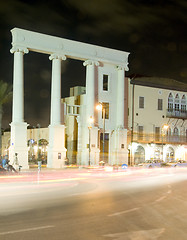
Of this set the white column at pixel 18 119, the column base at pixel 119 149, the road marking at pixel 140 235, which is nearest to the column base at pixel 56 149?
the white column at pixel 18 119

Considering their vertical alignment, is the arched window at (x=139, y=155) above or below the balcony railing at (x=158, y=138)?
below

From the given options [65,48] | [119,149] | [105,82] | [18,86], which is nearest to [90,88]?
[105,82]

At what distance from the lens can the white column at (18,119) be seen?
3922cm

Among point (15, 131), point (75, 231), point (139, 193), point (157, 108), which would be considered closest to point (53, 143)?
point (15, 131)

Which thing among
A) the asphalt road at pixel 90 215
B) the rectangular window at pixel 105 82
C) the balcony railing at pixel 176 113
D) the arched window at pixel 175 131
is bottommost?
the asphalt road at pixel 90 215

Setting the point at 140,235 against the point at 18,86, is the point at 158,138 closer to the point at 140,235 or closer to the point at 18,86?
the point at 18,86

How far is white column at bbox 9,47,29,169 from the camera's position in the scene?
3922 centimetres

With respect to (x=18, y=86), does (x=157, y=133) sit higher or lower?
lower

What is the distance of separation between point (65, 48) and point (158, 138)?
766 inches

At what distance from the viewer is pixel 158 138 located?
54312 mm

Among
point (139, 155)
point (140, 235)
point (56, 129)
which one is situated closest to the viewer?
point (140, 235)

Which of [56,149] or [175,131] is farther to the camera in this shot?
[175,131]

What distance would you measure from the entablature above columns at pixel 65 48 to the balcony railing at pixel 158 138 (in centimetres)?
1015

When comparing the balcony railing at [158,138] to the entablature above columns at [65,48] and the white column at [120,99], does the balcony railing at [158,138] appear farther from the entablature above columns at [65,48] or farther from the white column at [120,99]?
the entablature above columns at [65,48]
